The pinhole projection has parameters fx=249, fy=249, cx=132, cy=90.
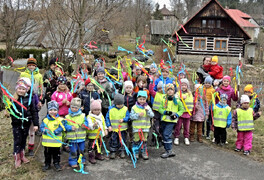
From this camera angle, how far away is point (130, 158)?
4.88m

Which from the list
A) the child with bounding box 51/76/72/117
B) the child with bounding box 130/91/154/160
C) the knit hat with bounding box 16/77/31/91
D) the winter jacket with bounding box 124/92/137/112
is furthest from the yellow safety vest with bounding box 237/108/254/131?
the knit hat with bounding box 16/77/31/91

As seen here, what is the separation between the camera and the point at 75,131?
4355 mm

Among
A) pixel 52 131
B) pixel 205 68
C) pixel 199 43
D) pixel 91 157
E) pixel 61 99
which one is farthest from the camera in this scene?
pixel 199 43

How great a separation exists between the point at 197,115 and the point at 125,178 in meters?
2.45

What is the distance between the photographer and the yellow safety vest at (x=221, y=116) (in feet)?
17.7

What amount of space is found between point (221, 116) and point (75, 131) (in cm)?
312

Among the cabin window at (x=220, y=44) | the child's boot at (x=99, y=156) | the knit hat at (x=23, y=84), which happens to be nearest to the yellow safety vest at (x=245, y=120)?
the child's boot at (x=99, y=156)

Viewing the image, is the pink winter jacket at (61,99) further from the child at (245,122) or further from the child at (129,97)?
the child at (245,122)

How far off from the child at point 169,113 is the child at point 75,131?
1.60 metres

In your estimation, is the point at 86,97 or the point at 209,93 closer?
the point at 86,97

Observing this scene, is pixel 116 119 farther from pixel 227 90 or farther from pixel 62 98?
pixel 227 90

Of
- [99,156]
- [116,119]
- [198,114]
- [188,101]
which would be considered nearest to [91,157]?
[99,156]

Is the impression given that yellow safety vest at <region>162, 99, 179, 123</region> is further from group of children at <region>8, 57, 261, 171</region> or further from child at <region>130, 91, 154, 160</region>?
child at <region>130, 91, 154, 160</region>

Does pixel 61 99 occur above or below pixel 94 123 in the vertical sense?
above
